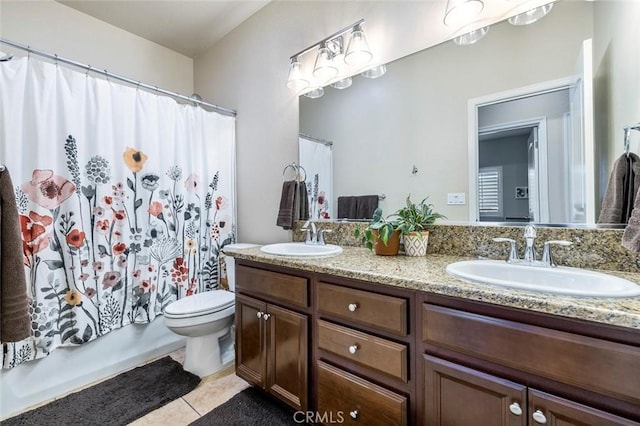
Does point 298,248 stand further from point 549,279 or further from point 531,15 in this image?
point 531,15

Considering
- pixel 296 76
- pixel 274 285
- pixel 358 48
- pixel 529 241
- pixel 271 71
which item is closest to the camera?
pixel 529 241

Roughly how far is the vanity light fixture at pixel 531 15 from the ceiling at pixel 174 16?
1.71 m

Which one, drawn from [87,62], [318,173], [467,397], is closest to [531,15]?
[318,173]

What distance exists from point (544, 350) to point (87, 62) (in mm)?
3186

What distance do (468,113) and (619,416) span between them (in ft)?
3.93

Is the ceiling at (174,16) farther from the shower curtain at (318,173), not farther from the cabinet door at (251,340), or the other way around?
the cabinet door at (251,340)

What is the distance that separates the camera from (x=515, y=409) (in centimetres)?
79

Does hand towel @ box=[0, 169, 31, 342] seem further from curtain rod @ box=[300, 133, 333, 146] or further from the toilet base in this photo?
curtain rod @ box=[300, 133, 333, 146]

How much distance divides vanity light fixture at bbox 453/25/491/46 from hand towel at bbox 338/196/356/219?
3.13ft

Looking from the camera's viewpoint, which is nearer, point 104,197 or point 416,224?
point 416,224

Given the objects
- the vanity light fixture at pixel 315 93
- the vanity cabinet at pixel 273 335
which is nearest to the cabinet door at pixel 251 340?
the vanity cabinet at pixel 273 335

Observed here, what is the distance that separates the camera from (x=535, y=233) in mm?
1159

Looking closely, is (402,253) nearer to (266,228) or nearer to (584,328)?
(584,328)

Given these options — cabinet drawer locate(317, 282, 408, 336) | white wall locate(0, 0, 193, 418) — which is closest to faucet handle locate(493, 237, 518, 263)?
Result: cabinet drawer locate(317, 282, 408, 336)
